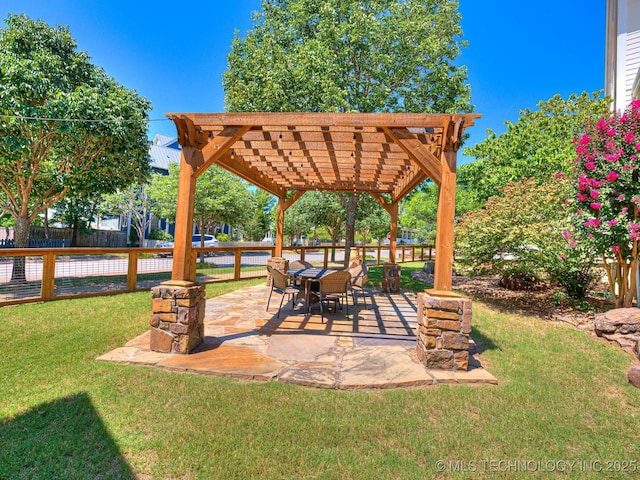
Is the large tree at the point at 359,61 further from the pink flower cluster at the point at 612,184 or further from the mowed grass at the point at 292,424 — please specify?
the mowed grass at the point at 292,424

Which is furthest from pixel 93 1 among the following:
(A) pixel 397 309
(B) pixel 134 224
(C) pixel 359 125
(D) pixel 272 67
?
(B) pixel 134 224

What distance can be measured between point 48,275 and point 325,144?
5.31 meters

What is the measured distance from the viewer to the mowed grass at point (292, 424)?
190 centimetres

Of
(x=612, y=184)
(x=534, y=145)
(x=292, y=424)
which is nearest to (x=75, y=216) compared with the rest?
(x=292, y=424)

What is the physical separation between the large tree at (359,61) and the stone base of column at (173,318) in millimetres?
5765

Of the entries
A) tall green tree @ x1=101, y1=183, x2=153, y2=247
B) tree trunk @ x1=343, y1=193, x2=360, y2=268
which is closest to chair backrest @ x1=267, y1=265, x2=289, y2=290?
tree trunk @ x1=343, y1=193, x2=360, y2=268

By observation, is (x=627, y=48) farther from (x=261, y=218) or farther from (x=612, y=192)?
(x=261, y=218)

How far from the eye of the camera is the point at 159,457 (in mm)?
1928

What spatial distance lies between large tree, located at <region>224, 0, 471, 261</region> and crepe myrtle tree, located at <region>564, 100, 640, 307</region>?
3892mm

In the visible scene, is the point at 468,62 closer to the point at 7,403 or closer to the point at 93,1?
the point at 93,1

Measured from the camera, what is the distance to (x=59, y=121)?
586 cm

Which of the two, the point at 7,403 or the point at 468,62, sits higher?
the point at 468,62

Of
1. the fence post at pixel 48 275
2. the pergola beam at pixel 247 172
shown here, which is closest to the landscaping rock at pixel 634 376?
the pergola beam at pixel 247 172

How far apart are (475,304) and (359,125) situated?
5.09 metres
